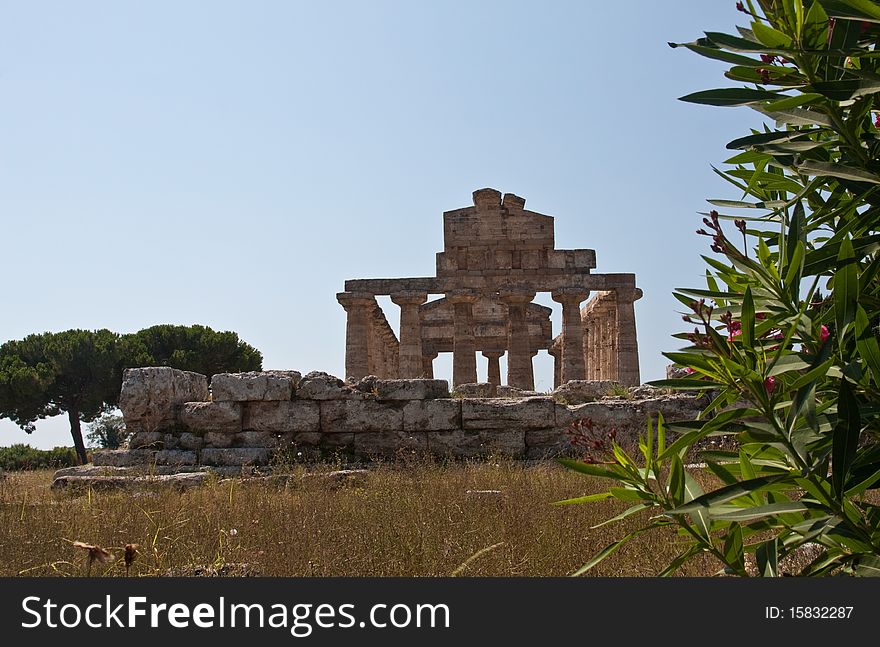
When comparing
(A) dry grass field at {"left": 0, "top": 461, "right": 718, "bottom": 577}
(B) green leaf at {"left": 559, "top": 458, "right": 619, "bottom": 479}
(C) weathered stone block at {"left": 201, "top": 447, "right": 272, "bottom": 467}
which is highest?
(B) green leaf at {"left": 559, "top": 458, "right": 619, "bottom": 479}

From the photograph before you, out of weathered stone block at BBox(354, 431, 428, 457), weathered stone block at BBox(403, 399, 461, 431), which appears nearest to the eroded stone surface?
weathered stone block at BBox(354, 431, 428, 457)

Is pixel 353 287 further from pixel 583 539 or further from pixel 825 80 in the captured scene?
pixel 825 80

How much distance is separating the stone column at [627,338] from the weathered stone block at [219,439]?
62.9 feet

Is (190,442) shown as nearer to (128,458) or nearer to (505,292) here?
(128,458)

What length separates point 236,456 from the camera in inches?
472

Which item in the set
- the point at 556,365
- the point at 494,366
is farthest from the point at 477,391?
the point at 556,365

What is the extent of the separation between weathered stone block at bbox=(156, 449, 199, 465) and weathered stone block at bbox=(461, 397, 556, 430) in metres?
4.12

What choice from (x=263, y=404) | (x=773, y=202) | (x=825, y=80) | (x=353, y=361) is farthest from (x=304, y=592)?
(x=353, y=361)

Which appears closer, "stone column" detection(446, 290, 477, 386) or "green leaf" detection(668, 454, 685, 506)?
"green leaf" detection(668, 454, 685, 506)

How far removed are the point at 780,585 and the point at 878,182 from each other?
120 centimetres

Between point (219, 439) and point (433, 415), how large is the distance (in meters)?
3.30

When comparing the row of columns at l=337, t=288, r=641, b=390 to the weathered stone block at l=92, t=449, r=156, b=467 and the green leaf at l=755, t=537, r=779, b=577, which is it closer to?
the weathered stone block at l=92, t=449, r=156, b=467

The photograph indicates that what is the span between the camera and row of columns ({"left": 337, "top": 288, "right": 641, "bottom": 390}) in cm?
2839

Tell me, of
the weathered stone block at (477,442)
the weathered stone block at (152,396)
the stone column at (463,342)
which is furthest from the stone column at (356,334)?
the weathered stone block at (477,442)
